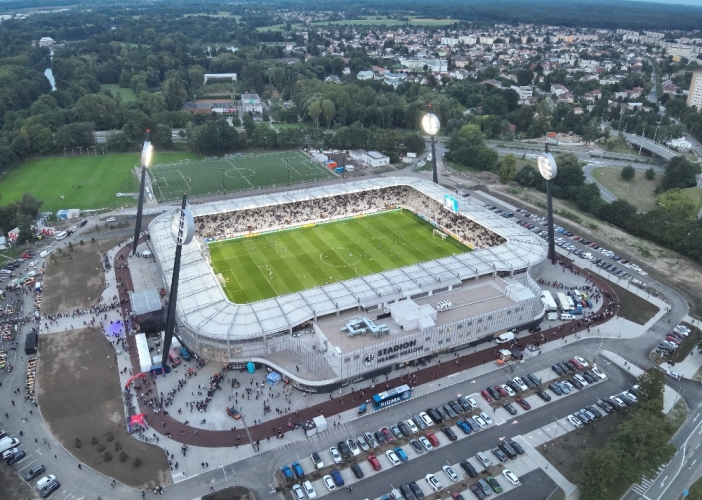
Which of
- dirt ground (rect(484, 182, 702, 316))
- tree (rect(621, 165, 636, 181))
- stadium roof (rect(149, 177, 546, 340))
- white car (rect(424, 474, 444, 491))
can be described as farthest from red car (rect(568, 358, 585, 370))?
tree (rect(621, 165, 636, 181))

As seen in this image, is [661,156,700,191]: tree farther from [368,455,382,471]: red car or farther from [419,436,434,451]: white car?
[368,455,382,471]: red car

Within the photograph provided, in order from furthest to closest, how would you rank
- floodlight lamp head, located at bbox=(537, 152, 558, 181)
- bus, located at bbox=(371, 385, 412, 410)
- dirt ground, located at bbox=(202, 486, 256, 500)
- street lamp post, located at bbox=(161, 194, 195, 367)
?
floodlight lamp head, located at bbox=(537, 152, 558, 181) → street lamp post, located at bbox=(161, 194, 195, 367) → bus, located at bbox=(371, 385, 412, 410) → dirt ground, located at bbox=(202, 486, 256, 500)

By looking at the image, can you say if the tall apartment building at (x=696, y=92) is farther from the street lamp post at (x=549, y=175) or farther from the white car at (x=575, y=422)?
the white car at (x=575, y=422)

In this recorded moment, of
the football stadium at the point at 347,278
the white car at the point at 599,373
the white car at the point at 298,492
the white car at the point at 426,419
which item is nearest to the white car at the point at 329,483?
the white car at the point at 298,492

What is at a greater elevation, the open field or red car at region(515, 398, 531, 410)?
the open field

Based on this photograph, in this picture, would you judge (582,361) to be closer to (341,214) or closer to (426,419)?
(426,419)

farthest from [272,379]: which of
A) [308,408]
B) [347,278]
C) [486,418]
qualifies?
[347,278]

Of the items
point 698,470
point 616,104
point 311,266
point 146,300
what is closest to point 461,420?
point 698,470
